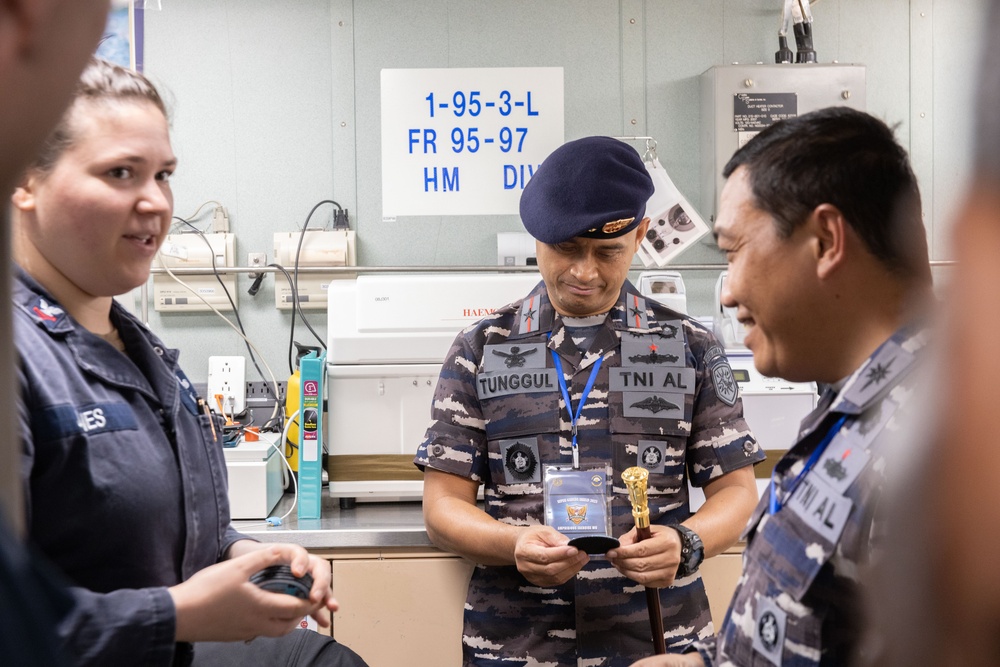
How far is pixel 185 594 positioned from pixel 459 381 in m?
0.93

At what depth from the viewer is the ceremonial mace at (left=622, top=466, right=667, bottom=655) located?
5.68ft

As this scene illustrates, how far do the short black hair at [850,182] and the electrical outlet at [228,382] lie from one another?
2348 millimetres

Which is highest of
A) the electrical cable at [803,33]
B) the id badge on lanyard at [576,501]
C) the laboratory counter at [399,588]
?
the electrical cable at [803,33]

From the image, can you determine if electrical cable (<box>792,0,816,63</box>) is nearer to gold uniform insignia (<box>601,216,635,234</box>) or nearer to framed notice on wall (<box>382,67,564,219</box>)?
framed notice on wall (<box>382,67,564,219</box>)

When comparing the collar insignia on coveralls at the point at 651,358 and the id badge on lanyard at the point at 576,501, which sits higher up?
the collar insignia on coveralls at the point at 651,358

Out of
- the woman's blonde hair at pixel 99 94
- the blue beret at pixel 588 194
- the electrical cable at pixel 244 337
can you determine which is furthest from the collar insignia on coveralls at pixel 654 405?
the electrical cable at pixel 244 337

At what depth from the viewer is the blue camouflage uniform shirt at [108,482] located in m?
1.09

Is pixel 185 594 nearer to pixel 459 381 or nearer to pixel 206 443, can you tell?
pixel 206 443

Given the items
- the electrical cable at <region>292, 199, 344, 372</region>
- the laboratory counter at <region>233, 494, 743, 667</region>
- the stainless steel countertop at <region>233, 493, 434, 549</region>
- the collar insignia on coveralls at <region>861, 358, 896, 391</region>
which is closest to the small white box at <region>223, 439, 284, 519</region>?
the stainless steel countertop at <region>233, 493, 434, 549</region>

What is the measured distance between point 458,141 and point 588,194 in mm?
1117

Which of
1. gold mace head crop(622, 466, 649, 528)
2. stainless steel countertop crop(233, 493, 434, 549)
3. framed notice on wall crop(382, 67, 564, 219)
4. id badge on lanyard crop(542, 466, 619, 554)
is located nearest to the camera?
gold mace head crop(622, 466, 649, 528)

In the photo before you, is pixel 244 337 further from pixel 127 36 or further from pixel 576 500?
pixel 576 500

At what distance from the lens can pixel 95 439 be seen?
3.75 ft

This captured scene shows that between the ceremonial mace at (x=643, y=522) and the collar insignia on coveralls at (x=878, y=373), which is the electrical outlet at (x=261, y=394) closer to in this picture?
the ceremonial mace at (x=643, y=522)
